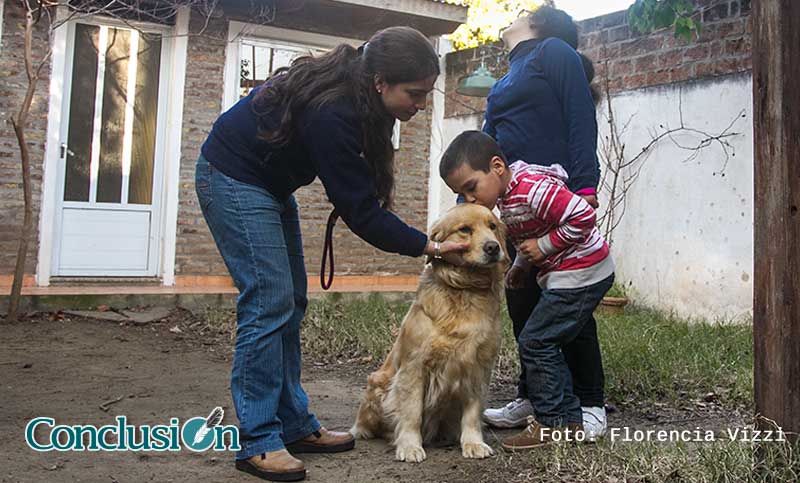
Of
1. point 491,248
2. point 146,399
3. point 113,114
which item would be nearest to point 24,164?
point 113,114

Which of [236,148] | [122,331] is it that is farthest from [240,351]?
[122,331]

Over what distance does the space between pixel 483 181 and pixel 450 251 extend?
36 cm

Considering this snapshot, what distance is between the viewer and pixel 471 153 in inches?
132

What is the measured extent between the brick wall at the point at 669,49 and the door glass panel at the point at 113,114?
201 inches

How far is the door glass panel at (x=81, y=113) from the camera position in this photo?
834cm

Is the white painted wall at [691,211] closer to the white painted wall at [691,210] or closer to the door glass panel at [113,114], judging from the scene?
the white painted wall at [691,210]

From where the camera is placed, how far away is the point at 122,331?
696 cm

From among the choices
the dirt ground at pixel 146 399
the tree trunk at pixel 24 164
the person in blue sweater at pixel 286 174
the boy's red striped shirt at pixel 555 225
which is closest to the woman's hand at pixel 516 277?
the boy's red striped shirt at pixel 555 225

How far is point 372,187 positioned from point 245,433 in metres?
1.09

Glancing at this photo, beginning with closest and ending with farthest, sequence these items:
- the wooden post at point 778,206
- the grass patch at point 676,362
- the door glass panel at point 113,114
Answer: the wooden post at point 778,206
the grass patch at point 676,362
the door glass panel at point 113,114

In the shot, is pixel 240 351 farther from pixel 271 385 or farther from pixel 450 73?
pixel 450 73

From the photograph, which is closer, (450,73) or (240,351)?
(240,351)

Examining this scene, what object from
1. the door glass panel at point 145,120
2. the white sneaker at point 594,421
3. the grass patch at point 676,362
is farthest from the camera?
the door glass panel at point 145,120

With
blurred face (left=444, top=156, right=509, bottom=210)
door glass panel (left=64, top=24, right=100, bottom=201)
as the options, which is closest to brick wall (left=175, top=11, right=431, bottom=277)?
door glass panel (left=64, top=24, right=100, bottom=201)
